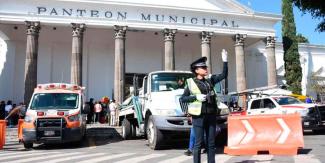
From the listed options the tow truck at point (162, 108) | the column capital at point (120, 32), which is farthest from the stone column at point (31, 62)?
the tow truck at point (162, 108)

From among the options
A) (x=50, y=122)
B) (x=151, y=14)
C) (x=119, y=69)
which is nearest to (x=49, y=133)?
(x=50, y=122)

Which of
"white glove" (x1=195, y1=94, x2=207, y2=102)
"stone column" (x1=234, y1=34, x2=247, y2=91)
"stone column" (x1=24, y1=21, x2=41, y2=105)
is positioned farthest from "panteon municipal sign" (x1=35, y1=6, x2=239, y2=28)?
"white glove" (x1=195, y1=94, x2=207, y2=102)

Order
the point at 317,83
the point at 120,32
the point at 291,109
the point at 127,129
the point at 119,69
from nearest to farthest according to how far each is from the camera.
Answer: the point at 127,129, the point at 291,109, the point at 119,69, the point at 120,32, the point at 317,83

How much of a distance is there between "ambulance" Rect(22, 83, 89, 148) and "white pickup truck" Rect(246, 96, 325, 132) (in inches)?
326

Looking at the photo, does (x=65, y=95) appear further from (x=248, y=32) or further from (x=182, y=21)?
(x=248, y=32)

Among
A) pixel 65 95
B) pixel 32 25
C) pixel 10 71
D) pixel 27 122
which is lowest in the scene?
pixel 27 122

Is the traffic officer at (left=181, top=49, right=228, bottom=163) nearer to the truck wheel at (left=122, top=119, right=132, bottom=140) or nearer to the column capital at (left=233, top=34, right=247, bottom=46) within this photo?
the truck wheel at (left=122, top=119, right=132, bottom=140)

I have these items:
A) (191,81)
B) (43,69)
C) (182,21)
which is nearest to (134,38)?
(182,21)

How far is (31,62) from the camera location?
25.5m

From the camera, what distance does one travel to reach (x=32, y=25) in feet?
86.2

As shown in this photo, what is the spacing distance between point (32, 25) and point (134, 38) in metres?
10.3

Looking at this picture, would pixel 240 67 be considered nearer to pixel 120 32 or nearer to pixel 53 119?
pixel 120 32

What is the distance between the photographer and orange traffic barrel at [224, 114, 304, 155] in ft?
29.8

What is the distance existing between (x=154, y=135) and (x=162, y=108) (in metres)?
0.85
